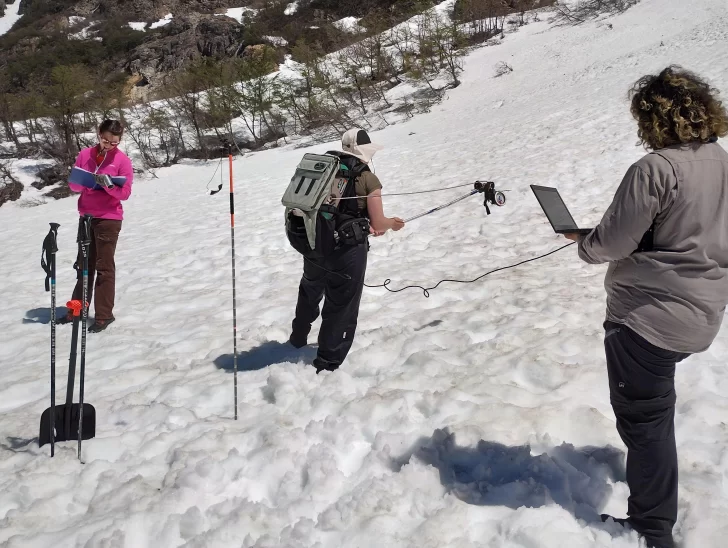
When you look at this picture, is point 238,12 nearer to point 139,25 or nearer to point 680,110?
point 139,25

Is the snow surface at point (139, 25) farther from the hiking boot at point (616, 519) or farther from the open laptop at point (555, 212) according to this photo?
the hiking boot at point (616, 519)

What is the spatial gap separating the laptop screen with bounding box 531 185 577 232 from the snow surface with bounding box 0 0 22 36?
280 feet

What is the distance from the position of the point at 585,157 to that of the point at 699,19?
18.6 meters

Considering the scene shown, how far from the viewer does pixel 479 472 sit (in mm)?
2779

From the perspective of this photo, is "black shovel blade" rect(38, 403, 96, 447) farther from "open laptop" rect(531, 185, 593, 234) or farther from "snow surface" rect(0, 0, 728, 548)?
"open laptop" rect(531, 185, 593, 234)

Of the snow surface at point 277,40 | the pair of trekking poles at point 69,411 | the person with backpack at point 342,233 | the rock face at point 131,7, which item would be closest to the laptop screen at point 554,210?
the person with backpack at point 342,233

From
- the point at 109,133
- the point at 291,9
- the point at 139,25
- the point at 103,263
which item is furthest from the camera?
the point at 139,25

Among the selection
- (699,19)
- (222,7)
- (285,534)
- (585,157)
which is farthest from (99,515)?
(222,7)

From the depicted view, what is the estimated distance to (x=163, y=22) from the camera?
59000 mm

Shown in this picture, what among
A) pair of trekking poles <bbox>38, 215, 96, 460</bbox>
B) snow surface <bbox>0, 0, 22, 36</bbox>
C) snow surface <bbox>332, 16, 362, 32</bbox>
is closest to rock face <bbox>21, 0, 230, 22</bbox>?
snow surface <bbox>0, 0, 22, 36</bbox>

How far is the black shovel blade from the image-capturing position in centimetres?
323

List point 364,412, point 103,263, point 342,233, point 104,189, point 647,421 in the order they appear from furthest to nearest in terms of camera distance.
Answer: point 103,263, point 104,189, point 342,233, point 364,412, point 647,421

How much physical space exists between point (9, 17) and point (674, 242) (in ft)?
309

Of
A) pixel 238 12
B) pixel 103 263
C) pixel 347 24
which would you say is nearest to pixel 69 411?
pixel 103 263
